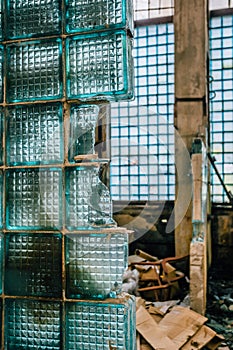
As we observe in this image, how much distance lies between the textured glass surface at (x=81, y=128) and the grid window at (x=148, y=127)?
9.02 m

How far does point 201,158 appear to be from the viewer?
724 centimetres

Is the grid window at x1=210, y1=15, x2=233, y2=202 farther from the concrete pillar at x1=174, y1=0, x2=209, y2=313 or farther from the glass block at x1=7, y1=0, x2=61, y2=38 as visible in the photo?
the glass block at x1=7, y1=0, x2=61, y2=38

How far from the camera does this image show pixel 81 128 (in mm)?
1916

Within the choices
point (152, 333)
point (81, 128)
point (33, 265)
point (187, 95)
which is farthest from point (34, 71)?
point (187, 95)

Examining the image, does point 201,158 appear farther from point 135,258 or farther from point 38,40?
point 38,40

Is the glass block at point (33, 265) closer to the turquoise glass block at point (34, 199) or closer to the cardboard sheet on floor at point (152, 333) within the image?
the turquoise glass block at point (34, 199)

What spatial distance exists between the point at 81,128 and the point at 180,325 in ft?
14.6

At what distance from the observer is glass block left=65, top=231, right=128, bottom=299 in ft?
6.10

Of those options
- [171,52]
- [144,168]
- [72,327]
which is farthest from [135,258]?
[72,327]

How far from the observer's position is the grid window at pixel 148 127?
11.1 m

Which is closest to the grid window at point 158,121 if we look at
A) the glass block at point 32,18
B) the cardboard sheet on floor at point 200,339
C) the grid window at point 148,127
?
the grid window at point 148,127

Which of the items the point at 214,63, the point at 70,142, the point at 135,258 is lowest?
the point at 135,258

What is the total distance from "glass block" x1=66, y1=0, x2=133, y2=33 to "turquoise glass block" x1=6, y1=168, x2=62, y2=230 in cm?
66

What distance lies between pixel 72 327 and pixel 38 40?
1315mm
